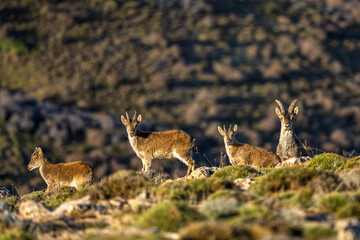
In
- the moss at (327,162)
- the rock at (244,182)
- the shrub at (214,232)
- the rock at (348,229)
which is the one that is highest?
the moss at (327,162)

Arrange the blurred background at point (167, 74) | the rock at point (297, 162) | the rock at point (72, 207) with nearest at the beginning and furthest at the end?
the rock at point (72, 207) → the rock at point (297, 162) → the blurred background at point (167, 74)

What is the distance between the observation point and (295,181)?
1140 cm

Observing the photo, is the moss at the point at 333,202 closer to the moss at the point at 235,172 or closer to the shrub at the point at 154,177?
the moss at the point at 235,172

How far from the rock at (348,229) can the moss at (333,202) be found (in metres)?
0.76

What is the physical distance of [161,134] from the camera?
18.4 m

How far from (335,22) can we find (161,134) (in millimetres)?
60415

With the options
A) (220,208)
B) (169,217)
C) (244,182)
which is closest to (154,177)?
(244,182)

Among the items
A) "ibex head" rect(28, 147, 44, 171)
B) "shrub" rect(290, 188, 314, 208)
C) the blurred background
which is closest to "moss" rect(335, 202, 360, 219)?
"shrub" rect(290, 188, 314, 208)

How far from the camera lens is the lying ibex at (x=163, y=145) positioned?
58.5 feet

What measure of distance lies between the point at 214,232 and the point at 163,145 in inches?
421

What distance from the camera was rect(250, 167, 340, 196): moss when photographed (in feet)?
36.5

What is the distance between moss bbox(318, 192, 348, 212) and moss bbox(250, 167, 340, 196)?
4.06 feet

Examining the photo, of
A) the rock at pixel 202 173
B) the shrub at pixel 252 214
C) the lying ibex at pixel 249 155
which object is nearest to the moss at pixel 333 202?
the shrub at pixel 252 214

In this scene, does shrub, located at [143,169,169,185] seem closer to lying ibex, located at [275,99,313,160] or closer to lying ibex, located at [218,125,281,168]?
lying ibex, located at [218,125,281,168]
